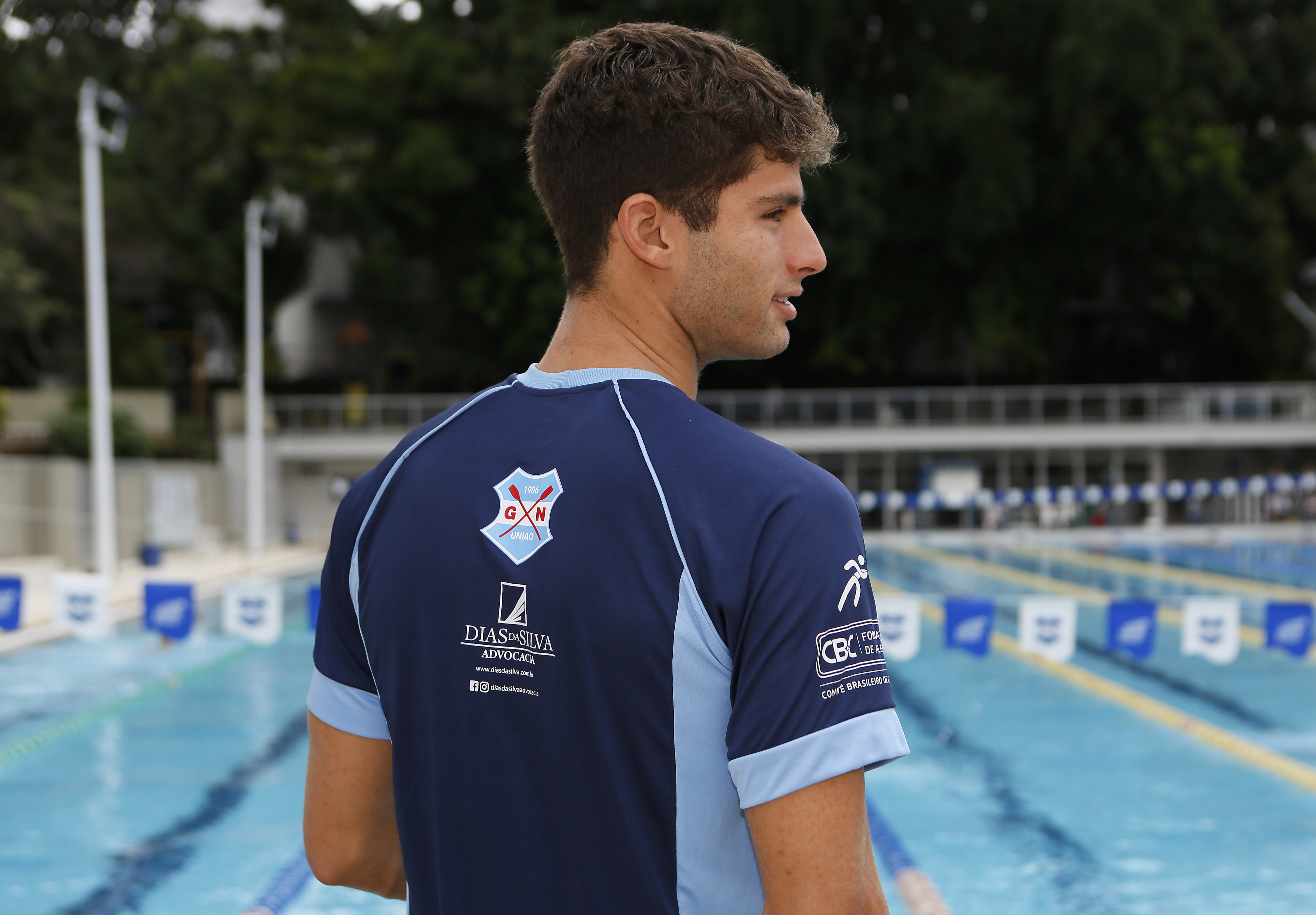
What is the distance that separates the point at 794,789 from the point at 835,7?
1243 inches

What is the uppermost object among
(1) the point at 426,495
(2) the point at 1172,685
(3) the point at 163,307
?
(3) the point at 163,307

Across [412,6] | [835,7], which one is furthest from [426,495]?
[412,6]

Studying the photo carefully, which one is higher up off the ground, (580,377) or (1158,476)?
(580,377)

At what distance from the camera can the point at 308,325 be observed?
40.5 m

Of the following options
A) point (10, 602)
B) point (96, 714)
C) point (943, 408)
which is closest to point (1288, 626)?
point (96, 714)

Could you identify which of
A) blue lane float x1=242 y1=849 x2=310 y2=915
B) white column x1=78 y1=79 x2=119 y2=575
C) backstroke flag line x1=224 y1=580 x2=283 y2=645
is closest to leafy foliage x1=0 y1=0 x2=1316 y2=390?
white column x1=78 y1=79 x2=119 y2=575

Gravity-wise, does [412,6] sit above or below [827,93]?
above

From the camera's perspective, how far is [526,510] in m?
1.20

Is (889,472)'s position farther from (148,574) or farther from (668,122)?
(668,122)

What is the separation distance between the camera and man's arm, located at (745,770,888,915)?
1.10 m

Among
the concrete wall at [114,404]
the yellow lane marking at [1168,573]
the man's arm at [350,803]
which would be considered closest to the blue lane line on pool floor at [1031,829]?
the man's arm at [350,803]

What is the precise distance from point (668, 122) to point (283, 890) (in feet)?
18.6

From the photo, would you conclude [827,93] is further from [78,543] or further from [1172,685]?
[1172,685]

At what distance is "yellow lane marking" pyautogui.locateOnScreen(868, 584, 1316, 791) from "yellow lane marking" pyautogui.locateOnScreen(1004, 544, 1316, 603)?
4632 millimetres
